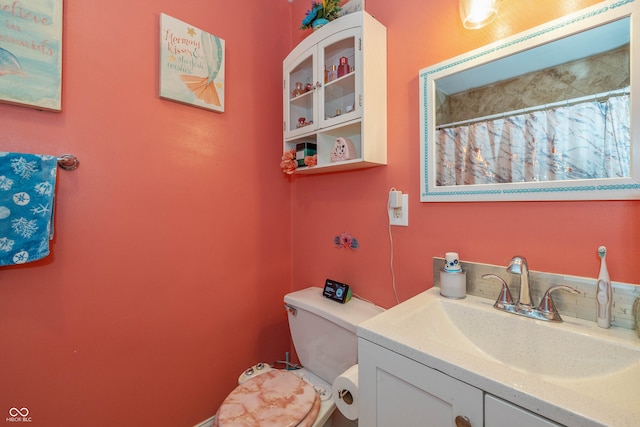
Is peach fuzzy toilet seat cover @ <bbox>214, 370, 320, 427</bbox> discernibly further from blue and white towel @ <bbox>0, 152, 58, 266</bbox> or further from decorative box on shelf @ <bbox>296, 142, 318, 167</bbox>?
decorative box on shelf @ <bbox>296, 142, 318, 167</bbox>

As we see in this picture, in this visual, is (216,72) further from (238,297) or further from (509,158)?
(509,158)

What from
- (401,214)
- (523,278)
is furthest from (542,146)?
(401,214)

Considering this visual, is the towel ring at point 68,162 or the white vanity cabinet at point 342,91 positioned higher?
the white vanity cabinet at point 342,91

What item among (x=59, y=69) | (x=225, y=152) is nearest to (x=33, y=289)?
(x=59, y=69)

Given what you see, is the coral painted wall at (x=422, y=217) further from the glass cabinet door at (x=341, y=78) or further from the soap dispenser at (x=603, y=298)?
the glass cabinet door at (x=341, y=78)

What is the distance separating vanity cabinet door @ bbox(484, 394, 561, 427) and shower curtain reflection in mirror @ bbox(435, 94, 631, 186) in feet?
2.11

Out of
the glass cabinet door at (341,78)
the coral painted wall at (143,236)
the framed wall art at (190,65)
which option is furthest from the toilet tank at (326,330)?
the framed wall art at (190,65)

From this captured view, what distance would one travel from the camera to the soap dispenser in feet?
2.32

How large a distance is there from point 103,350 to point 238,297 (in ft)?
1.91

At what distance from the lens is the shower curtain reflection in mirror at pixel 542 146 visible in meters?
0.73

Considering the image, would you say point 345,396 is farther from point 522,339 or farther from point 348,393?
point 522,339

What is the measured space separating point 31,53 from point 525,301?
5.94 ft

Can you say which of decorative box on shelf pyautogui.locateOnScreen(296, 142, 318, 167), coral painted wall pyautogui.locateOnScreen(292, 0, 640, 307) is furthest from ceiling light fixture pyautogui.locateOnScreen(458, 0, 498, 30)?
decorative box on shelf pyautogui.locateOnScreen(296, 142, 318, 167)

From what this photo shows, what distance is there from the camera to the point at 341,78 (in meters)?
1.20
